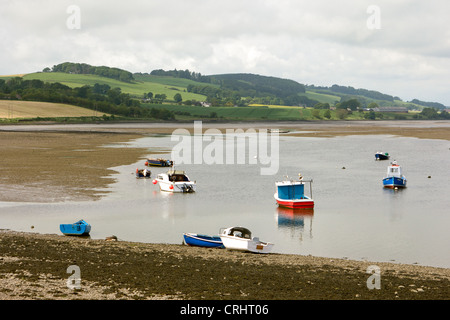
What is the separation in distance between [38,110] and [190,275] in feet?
527

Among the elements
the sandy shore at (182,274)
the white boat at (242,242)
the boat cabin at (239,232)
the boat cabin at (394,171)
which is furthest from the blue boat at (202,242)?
the boat cabin at (394,171)

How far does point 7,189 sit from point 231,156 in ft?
136

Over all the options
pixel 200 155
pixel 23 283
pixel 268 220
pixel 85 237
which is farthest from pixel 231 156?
pixel 23 283

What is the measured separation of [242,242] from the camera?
2748cm

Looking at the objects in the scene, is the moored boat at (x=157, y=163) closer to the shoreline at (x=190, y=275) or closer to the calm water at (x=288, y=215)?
the calm water at (x=288, y=215)

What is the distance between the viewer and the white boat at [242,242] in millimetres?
27312

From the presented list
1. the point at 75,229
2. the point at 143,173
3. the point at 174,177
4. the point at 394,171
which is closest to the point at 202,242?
the point at 75,229

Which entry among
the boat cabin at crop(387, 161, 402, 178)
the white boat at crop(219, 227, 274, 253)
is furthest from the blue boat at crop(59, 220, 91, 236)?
the boat cabin at crop(387, 161, 402, 178)

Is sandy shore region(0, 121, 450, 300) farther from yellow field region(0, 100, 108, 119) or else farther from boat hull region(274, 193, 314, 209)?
yellow field region(0, 100, 108, 119)

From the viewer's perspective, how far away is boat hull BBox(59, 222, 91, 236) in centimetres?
3181

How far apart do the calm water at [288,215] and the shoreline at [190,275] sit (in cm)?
434

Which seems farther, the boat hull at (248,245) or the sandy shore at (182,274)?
the boat hull at (248,245)

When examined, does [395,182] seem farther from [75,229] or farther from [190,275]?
[190,275]

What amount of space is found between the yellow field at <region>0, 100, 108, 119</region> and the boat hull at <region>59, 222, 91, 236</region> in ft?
427
